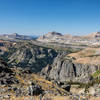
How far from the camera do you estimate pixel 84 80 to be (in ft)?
472

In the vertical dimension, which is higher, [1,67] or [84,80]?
[1,67]

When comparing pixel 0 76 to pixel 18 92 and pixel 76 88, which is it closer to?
pixel 18 92

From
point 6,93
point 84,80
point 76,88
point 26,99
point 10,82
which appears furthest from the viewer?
point 84,80

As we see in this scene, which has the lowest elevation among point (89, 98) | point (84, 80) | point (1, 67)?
point (84, 80)

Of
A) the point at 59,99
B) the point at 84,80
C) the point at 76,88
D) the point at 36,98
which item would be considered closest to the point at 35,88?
the point at 36,98

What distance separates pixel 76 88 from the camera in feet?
334

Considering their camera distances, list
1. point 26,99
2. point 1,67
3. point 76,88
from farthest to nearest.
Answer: point 76,88 → point 1,67 → point 26,99

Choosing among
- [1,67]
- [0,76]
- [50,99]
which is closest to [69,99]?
[50,99]

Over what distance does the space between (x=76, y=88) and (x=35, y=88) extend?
229ft

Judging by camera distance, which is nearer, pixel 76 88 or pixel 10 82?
pixel 10 82

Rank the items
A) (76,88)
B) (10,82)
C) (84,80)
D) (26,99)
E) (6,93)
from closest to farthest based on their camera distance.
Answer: (26,99) → (6,93) → (10,82) → (76,88) → (84,80)

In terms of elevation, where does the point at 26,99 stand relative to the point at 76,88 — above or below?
above

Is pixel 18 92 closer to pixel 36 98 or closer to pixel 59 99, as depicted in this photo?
pixel 36 98

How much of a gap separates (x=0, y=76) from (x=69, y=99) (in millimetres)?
26751
